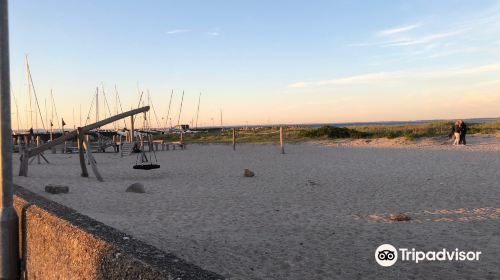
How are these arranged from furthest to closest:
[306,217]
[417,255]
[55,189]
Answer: [55,189]
[306,217]
[417,255]

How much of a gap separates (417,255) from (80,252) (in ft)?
13.3

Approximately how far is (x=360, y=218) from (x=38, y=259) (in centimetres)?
530

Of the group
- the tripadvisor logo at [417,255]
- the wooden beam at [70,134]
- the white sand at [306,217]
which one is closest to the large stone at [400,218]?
the white sand at [306,217]

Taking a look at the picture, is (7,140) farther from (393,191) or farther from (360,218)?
(393,191)

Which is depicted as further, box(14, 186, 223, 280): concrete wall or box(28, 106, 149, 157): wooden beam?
box(28, 106, 149, 157): wooden beam

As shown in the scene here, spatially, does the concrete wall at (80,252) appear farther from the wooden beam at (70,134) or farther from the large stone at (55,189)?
the wooden beam at (70,134)

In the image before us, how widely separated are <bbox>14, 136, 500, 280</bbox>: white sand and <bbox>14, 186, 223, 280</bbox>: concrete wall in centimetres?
175

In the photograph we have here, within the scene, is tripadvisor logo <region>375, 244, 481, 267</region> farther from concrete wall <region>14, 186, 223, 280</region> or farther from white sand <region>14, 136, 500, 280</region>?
concrete wall <region>14, 186, 223, 280</region>

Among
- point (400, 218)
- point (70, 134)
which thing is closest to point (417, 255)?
point (400, 218)

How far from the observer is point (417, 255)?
5.29 metres

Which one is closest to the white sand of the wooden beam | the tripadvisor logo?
the tripadvisor logo

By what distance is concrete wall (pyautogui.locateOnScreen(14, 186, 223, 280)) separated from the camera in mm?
2738

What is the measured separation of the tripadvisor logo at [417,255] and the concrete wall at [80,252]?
313cm

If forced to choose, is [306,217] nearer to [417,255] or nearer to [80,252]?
[417,255]
